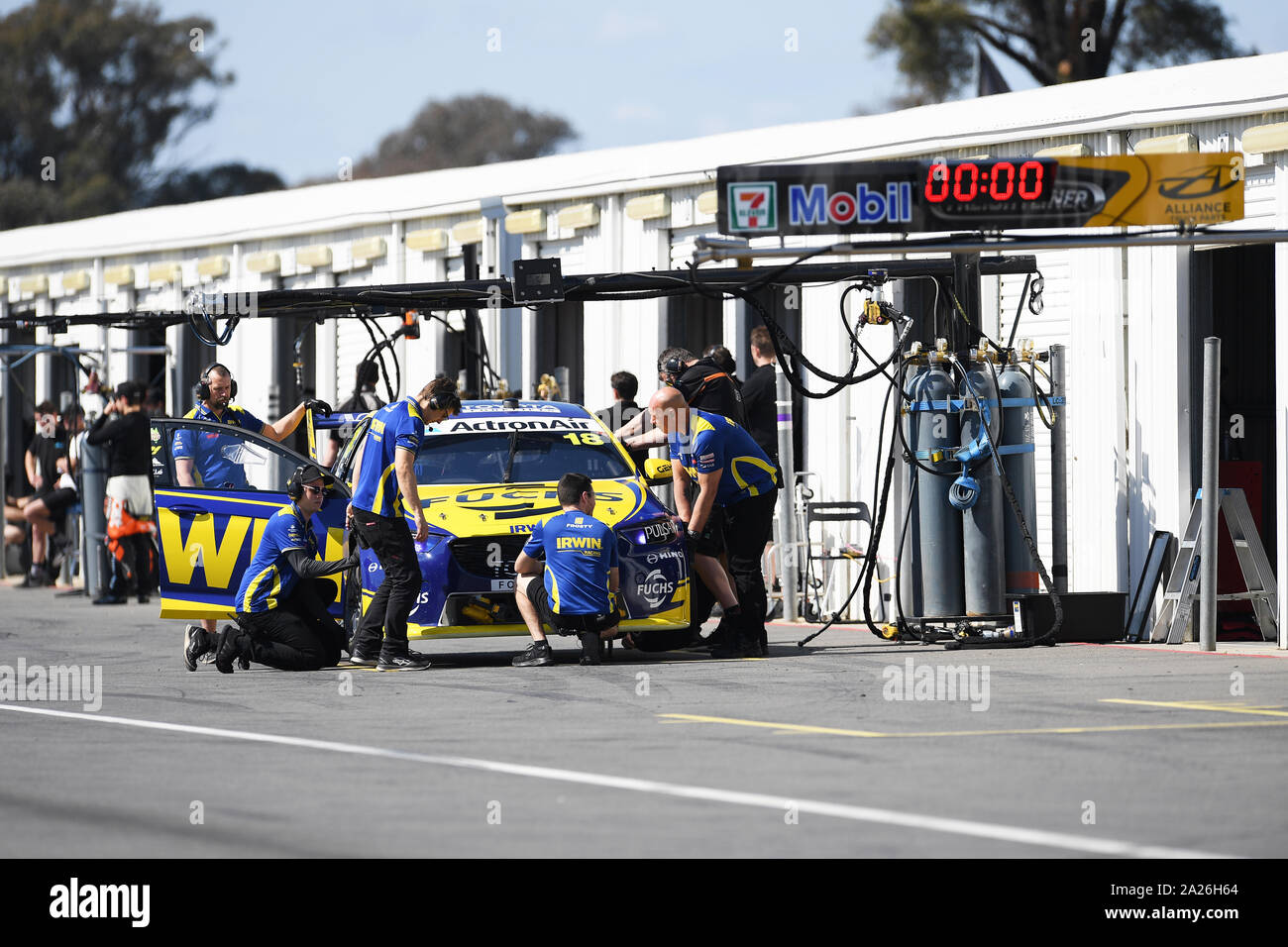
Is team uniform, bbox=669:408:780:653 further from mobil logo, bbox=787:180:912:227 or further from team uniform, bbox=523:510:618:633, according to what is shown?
mobil logo, bbox=787:180:912:227

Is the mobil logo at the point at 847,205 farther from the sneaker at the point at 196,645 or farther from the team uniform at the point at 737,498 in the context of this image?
the sneaker at the point at 196,645

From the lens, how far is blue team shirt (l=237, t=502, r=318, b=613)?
528 inches

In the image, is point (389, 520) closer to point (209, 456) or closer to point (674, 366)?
point (209, 456)

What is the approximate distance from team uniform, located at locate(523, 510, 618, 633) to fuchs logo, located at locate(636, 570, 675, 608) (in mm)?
316

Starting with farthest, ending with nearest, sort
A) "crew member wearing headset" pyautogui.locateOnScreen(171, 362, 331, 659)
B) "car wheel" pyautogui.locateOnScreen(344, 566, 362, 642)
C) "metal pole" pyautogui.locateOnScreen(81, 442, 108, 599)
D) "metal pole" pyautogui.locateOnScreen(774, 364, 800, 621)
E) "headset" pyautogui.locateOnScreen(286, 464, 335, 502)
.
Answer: "metal pole" pyautogui.locateOnScreen(81, 442, 108, 599) < "metal pole" pyautogui.locateOnScreen(774, 364, 800, 621) < "crew member wearing headset" pyautogui.locateOnScreen(171, 362, 331, 659) < "car wheel" pyautogui.locateOnScreen(344, 566, 362, 642) < "headset" pyautogui.locateOnScreen(286, 464, 335, 502)

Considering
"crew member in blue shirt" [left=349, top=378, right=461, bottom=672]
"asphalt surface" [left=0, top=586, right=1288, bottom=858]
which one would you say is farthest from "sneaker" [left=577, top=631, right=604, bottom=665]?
"crew member in blue shirt" [left=349, top=378, right=461, bottom=672]

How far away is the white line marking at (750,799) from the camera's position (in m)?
6.84

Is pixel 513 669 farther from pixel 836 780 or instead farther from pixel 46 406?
pixel 46 406

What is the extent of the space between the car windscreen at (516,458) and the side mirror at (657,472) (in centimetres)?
17

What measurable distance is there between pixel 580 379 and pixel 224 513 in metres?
7.97

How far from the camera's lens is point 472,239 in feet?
73.7
